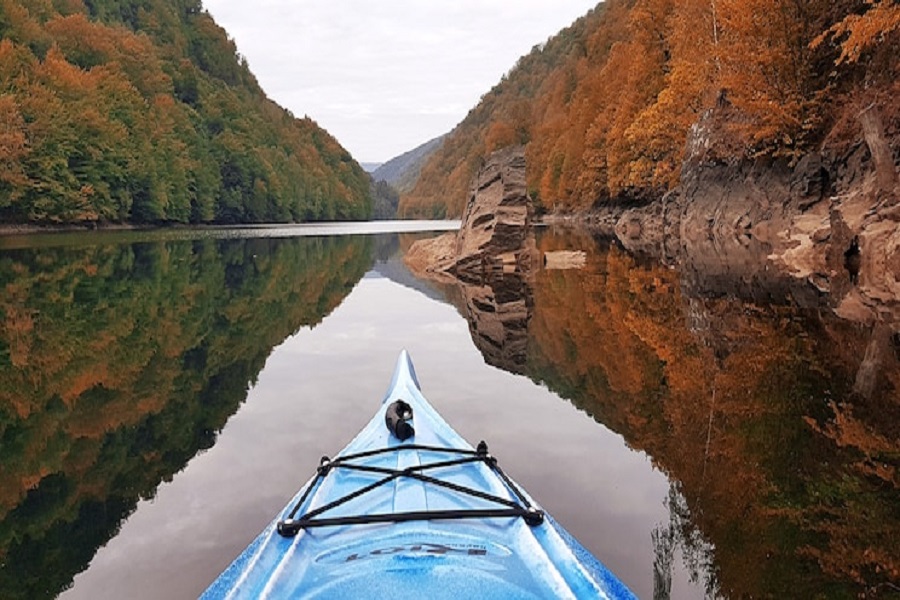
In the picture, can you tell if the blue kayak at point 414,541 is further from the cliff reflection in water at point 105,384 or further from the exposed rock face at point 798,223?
the exposed rock face at point 798,223

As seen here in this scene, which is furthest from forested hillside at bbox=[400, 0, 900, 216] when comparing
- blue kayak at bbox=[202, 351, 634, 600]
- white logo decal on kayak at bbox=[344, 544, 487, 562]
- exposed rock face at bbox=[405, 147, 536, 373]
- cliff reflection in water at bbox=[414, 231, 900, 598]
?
white logo decal on kayak at bbox=[344, 544, 487, 562]

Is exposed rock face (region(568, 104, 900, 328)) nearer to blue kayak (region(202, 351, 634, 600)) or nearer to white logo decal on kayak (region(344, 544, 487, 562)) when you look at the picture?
blue kayak (region(202, 351, 634, 600))

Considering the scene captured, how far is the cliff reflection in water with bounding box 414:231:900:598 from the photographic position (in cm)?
448

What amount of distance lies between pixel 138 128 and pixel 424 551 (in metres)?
65.8

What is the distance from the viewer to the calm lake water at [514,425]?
457 cm

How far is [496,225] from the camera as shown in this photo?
2409 cm

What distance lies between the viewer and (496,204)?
79.8 ft

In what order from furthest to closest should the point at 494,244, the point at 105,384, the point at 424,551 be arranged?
the point at 494,244 < the point at 105,384 < the point at 424,551

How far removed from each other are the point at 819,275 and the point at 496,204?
10.7m

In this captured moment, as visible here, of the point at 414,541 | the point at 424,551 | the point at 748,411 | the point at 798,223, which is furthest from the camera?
the point at 798,223

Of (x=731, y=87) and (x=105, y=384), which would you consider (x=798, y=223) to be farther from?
(x=105, y=384)

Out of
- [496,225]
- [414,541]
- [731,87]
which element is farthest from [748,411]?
[731,87]

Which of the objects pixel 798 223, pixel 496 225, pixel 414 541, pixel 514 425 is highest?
pixel 798 223

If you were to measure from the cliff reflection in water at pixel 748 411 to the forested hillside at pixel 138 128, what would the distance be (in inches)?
1593
